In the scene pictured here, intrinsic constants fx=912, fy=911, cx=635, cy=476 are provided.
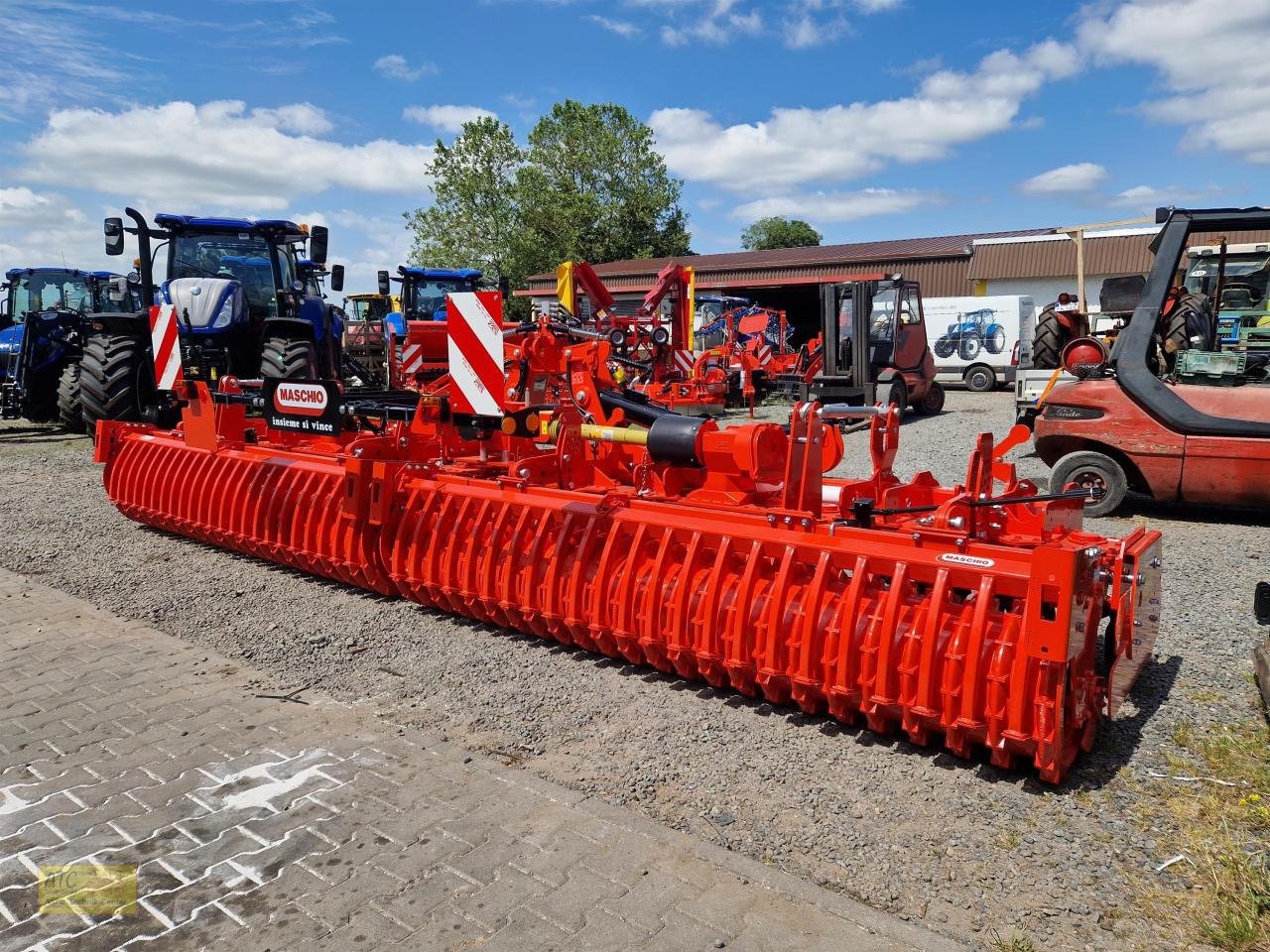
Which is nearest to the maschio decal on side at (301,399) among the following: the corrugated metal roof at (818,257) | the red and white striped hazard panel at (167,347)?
the red and white striped hazard panel at (167,347)

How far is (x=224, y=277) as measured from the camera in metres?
11.1

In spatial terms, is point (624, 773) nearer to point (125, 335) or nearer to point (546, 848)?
point (546, 848)

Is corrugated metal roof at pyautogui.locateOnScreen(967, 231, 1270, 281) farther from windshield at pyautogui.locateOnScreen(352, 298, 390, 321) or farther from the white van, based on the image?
windshield at pyautogui.locateOnScreen(352, 298, 390, 321)

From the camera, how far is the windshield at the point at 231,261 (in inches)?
438

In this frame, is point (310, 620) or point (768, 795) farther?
point (310, 620)

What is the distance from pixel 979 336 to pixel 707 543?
63.0 ft

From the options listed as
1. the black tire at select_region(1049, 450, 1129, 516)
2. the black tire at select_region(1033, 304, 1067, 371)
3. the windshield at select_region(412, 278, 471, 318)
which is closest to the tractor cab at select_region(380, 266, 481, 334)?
the windshield at select_region(412, 278, 471, 318)

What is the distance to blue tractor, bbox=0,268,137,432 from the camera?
13.3 meters

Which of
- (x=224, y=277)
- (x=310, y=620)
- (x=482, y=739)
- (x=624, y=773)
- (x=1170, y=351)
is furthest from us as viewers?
(x=224, y=277)

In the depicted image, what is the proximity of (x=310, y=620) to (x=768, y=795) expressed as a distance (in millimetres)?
3058

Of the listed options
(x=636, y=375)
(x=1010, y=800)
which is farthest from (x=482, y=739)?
(x=636, y=375)

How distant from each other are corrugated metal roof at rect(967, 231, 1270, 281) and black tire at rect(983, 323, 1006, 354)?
8086mm

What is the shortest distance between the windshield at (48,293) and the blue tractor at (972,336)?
18202mm

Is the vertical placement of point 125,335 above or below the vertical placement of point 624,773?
above
